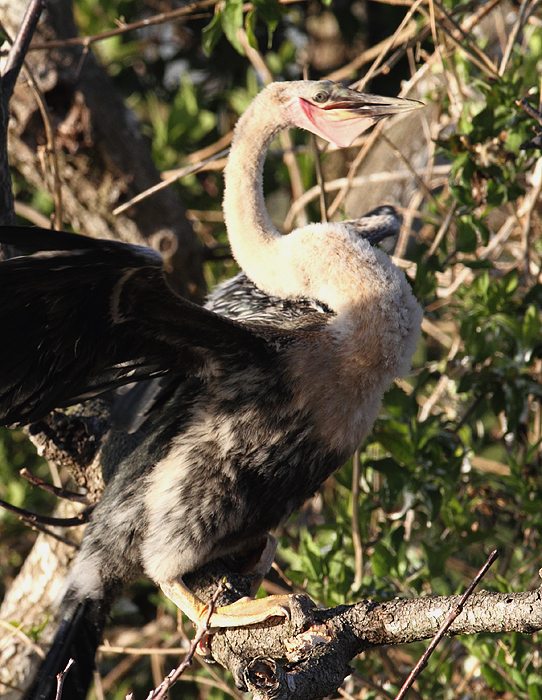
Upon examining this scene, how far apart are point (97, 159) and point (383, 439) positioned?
1.57 m

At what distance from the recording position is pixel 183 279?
10.1 ft

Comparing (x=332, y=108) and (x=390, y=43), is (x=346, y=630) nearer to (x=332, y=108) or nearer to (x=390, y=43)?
(x=332, y=108)

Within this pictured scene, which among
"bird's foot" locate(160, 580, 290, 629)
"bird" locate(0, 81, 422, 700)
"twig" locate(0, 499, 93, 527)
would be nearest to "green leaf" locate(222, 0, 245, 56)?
"bird" locate(0, 81, 422, 700)

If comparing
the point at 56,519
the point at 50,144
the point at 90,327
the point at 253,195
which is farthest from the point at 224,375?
the point at 50,144

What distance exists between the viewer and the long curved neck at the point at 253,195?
1.99m

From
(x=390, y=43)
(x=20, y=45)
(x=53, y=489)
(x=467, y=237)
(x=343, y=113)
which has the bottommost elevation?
(x=53, y=489)

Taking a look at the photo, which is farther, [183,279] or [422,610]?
[183,279]

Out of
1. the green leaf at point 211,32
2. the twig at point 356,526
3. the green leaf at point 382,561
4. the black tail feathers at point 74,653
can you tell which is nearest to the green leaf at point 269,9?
the green leaf at point 211,32

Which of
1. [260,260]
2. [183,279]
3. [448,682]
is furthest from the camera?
[183,279]

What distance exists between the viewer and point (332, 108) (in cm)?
200

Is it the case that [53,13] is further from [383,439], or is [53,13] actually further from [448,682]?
[448,682]

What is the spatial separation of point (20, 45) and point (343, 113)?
871 mm

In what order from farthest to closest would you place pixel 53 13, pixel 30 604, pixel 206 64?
pixel 206 64, pixel 53 13, pixel 30 604

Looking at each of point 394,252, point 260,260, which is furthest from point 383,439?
point 394,252
